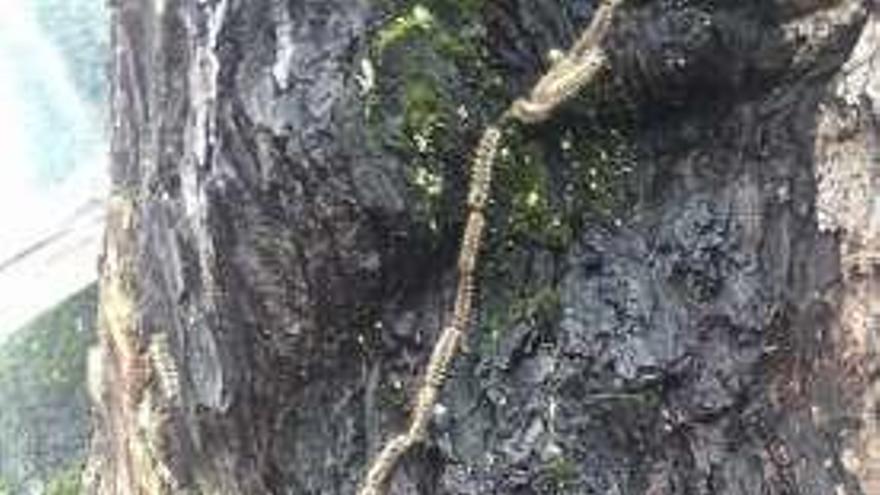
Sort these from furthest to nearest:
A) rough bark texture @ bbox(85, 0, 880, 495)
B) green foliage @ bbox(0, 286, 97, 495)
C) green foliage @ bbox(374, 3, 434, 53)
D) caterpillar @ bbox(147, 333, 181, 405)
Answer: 1. green foliage @ bbox(0, 286, 97, 495)
2. caterpillar @ bbox(147, 333, 181, 405)
3. green foliage @ bbox(374, 3, 434, 53)
4. rough bark texture @ bbox(85, 0, 880, 495)

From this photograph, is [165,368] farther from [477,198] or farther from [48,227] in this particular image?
[48,227]

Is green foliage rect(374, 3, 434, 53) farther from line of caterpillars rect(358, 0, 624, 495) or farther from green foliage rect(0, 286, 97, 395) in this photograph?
Result: green foliage rect(0, 286, 97, 395)

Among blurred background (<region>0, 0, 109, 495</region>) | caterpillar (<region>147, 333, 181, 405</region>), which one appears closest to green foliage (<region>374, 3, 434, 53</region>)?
caterpillar (<region>147, 333, 181, 405</region>)

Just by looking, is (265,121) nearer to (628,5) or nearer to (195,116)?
(195,116)

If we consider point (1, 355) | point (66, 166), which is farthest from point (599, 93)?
point (66, 166)

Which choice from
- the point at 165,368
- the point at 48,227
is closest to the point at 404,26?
the point at 165,368


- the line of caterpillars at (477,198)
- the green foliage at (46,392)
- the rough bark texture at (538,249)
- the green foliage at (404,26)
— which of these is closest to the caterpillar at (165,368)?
the rough bark texture at (538,249)

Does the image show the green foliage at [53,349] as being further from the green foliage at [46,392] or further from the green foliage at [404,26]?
the green foliage at [404,26]
